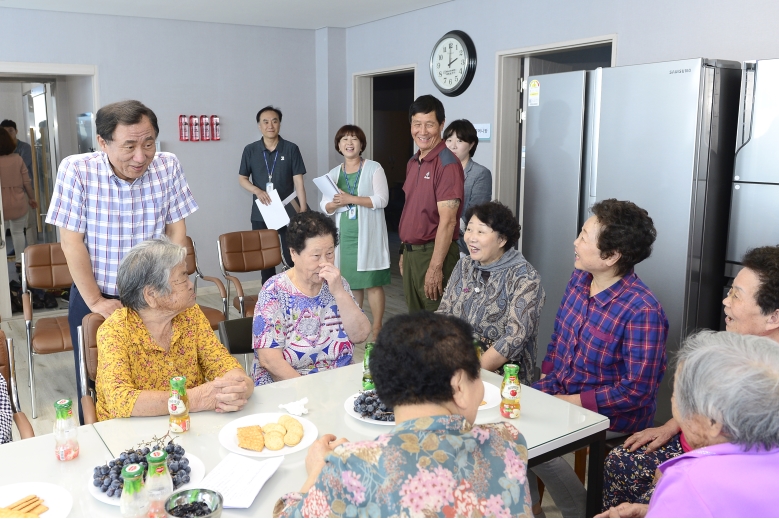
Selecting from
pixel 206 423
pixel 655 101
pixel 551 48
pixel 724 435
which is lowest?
pixel 206 423

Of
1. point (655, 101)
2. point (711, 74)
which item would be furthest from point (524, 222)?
point (711, 74)

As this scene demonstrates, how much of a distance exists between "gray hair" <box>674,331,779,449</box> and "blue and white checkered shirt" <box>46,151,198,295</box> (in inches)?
79.7

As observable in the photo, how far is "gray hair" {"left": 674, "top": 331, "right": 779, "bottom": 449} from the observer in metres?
1.22

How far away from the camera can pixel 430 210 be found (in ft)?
12.6

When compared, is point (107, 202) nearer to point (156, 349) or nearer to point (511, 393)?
point (156, 349)

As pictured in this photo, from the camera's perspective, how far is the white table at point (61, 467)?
1.42 m

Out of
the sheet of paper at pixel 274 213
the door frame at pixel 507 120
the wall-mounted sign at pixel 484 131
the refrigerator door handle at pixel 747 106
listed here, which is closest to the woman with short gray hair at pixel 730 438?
the refrigerator door handle at pixel 747 106

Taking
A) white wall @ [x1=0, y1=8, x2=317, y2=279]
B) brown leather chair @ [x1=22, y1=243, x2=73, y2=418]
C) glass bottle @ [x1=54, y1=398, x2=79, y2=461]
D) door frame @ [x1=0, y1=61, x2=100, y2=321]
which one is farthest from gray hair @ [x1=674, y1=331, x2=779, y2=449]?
white wall @ [x1=0, y1=8, x2=317, y2=279]

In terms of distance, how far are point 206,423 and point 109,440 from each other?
9.9 inches

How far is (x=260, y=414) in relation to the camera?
1.89 metres

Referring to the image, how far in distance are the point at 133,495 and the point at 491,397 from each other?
109 cm

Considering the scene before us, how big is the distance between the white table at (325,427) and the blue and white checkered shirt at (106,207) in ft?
2.88

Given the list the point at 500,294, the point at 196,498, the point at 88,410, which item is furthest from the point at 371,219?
the point at 196,498

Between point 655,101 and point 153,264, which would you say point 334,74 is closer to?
point 655,101
